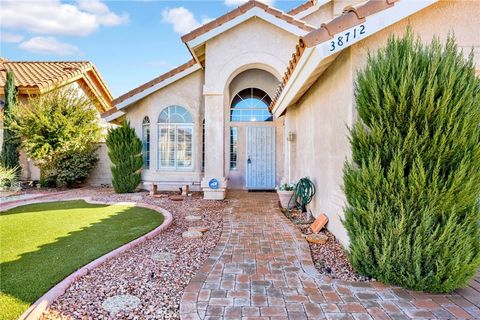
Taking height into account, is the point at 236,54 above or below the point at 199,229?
above

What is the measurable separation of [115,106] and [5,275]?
11.5 metres

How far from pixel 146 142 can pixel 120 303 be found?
490 inches

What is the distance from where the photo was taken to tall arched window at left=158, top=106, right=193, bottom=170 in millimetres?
→ 15234

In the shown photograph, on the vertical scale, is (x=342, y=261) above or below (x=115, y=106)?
below

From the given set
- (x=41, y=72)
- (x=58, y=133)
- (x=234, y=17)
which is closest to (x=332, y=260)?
(x=234, y=17)

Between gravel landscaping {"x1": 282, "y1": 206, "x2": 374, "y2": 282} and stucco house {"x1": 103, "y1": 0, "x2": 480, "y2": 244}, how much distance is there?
1.03ft

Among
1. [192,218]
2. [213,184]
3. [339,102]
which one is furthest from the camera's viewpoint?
[213,184]

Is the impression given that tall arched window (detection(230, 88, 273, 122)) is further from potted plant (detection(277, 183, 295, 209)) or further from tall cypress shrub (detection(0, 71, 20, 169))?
tall cypress shrub (detection(0, 71, 20, 169))

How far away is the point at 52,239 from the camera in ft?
22.3

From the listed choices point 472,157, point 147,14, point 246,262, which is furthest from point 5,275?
point 147,14

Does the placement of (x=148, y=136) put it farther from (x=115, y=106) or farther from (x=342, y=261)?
(x=342, y=261)

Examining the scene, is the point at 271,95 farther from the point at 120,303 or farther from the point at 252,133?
the point at 120,303

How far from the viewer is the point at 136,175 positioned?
48.5 feet

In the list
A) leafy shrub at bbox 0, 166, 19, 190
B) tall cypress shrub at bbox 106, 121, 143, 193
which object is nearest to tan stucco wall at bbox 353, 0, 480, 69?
tall cypress shrub at bbox 106, 121, 143, 193
